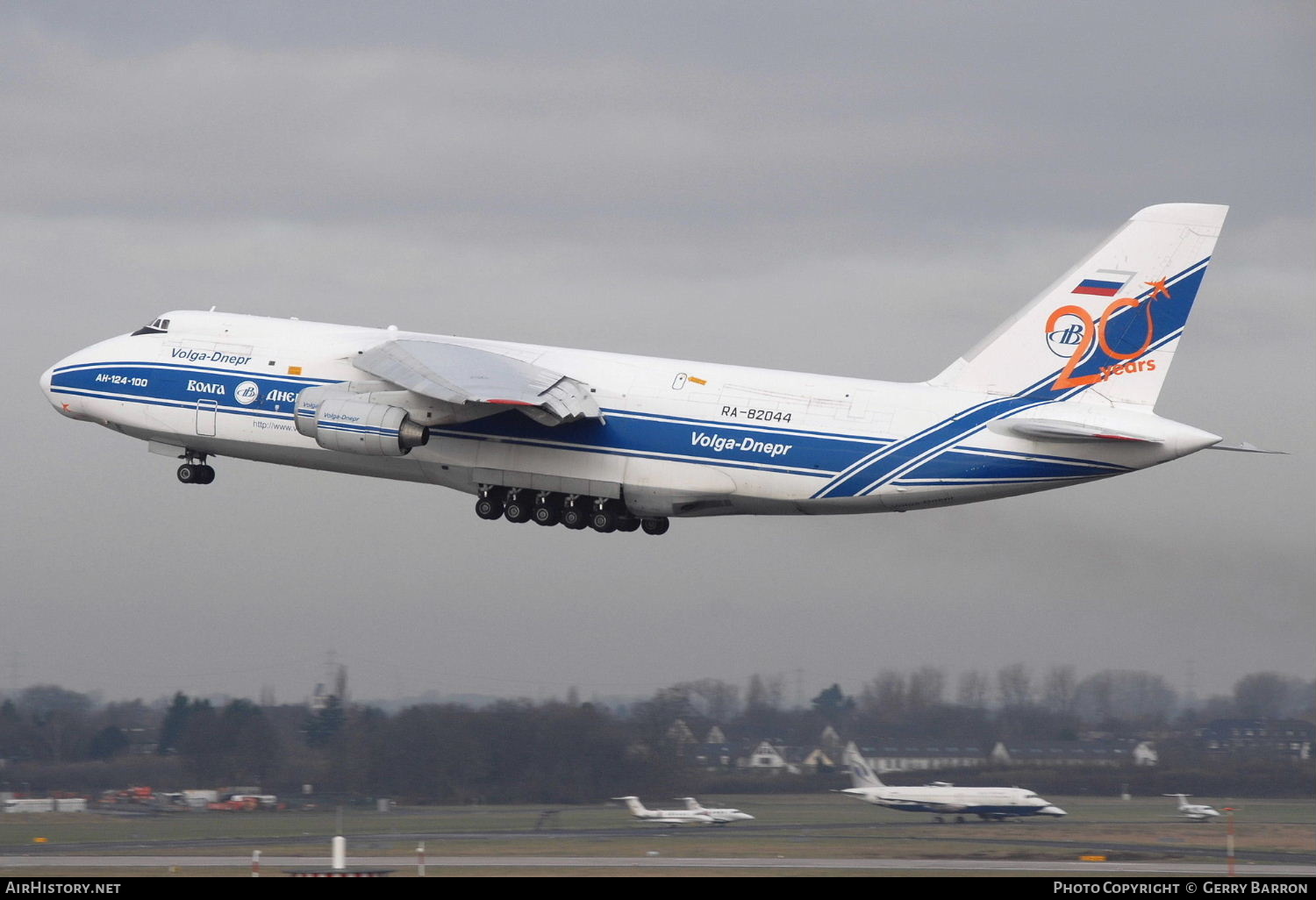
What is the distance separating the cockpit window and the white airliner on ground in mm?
1927

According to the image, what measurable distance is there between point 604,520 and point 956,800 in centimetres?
690

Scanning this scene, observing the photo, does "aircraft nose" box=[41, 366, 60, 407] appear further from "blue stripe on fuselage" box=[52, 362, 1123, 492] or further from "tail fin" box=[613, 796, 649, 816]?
"tail fin" box=[613, 796, 649, 816]

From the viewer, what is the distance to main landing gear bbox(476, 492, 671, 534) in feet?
90.2

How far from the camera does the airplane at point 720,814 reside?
27.6 metres

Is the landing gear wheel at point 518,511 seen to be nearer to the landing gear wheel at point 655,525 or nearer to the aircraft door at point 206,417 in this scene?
the landing gear wheel at point 655,525

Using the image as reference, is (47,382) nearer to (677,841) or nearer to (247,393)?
(247,393)

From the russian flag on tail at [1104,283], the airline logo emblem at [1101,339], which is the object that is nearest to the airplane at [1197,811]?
the airline logo emblem at [1101,339]

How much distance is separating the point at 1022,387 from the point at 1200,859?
6.92 metres

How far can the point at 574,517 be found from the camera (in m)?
27.6

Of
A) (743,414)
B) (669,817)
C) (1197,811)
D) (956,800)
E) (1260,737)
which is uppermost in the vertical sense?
(743,414)

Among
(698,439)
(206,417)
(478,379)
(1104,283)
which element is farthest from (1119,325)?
(206,417)

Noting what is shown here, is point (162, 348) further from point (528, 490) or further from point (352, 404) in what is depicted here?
point (528, 490)

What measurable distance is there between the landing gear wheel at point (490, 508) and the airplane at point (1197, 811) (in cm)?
1123

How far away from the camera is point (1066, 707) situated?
30.5 metres
